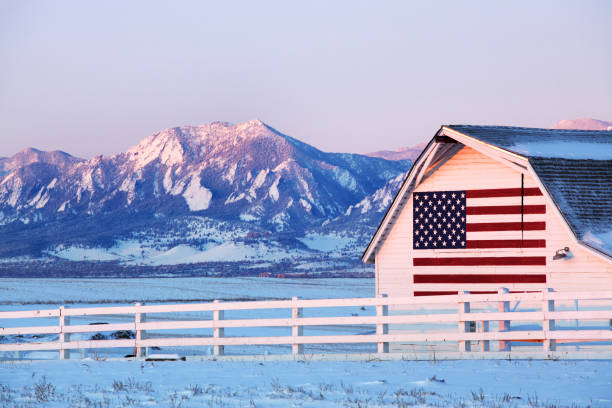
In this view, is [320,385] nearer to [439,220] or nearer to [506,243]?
[506,243]

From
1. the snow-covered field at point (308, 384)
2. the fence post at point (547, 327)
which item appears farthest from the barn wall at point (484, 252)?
the snow-covered field at point (308, 384)

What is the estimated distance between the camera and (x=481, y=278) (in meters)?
24.6

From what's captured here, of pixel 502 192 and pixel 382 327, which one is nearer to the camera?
pixel 382 327

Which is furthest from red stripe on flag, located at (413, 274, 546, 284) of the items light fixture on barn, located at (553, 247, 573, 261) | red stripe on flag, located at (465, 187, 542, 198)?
red stripe on flag, located at (465, 187, 542, 198)

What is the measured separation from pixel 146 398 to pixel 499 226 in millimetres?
12976

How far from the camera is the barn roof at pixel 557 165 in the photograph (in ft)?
75.1

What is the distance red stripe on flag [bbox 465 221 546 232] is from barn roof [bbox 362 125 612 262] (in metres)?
1.00

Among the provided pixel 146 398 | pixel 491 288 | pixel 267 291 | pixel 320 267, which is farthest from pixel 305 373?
pixel 320 267

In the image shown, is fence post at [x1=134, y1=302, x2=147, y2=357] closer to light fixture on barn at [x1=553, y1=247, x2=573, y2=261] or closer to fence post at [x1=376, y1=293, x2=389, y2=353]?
fence post at [x1=376, y1=293, x2=389, y2=353]

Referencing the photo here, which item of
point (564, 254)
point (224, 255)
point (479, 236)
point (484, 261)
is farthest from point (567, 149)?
point (224, 255)

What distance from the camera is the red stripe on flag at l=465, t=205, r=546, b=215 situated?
77.9 ft

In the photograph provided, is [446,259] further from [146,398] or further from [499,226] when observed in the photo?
[146,398]

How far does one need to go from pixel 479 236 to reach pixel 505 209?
1.06 m

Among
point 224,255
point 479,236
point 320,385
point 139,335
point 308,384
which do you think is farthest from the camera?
point 224,255
